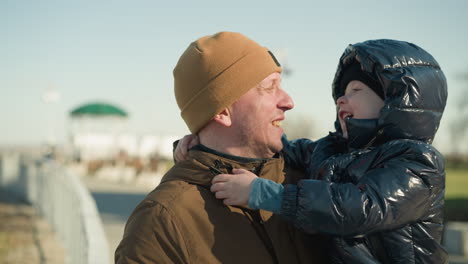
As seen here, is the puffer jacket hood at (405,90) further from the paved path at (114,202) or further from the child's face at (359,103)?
the paved path at (114,202)

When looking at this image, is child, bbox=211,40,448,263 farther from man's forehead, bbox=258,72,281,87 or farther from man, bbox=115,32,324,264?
man's forehead, bbox=258,72,281,87

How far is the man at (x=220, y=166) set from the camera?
231 cm

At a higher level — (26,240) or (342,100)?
(342,100)

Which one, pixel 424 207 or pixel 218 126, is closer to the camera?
pixel 424 207

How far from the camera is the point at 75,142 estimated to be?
37.0 m

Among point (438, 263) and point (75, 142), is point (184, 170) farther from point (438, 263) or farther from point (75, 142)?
point (75, 142)

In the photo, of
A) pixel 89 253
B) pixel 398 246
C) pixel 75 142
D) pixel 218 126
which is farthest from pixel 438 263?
pixel 75 142

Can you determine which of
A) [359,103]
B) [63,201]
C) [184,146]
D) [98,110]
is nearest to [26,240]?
[63,201]

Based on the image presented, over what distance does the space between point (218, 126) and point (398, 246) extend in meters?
0.98

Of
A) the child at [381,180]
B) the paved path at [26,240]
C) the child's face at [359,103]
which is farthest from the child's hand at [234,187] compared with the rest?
the paved path at [26,240]

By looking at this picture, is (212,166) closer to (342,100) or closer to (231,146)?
(231,146)

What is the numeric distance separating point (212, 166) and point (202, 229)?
12.0 inches

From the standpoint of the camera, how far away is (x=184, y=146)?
2.95 metres

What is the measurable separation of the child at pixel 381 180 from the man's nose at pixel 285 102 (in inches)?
11.3
